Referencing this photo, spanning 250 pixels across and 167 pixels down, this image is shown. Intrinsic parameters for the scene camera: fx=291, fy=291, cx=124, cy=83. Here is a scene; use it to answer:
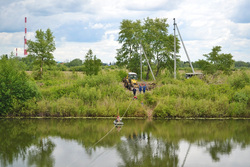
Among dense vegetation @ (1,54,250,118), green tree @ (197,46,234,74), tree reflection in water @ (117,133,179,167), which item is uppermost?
green tree @ (197,46,234,74)

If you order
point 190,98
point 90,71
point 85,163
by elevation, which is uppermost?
point 90,71

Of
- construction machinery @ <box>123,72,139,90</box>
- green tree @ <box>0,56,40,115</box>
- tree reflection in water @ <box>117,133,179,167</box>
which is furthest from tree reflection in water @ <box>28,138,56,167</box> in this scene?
construction machinery @ <box>123,72,139,90</box>

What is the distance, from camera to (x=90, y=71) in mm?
53906

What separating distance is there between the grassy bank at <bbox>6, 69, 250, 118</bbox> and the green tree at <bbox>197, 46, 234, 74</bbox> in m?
14.5

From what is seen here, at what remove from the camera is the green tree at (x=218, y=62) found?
5450 centimetres

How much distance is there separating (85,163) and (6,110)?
2035 centimetres

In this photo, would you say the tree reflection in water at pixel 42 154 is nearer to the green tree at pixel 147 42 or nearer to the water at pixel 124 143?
the water at pixel 124 143

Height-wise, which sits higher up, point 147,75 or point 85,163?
point 147,75

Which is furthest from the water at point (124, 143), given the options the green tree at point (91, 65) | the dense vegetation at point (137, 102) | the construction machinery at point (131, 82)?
the green tree at point (91, 65)

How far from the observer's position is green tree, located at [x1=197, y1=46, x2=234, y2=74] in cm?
5450

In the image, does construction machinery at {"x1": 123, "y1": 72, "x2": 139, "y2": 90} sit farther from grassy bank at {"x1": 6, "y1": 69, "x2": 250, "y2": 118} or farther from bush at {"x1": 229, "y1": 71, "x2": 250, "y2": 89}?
bush at {"x1": 229, "y1": 71, "x2": 250, "y2": 89}

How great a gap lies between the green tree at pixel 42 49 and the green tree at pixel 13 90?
62.1ft

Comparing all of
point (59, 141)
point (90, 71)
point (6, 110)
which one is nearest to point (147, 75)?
point (90, 71)

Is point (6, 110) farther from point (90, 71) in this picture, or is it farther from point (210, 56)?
point (210, 56)
